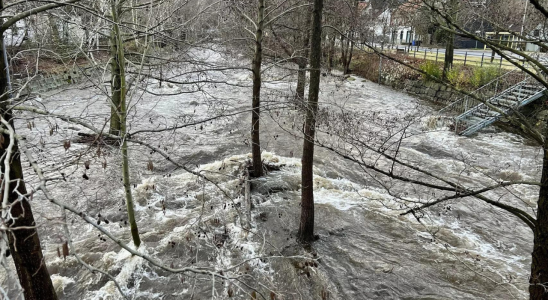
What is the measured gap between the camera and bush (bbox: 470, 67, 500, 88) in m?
19.4

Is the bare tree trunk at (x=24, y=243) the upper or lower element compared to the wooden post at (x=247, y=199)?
upper

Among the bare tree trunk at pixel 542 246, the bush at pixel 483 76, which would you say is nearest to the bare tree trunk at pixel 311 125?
the bare tree trunk at pixel 542 246

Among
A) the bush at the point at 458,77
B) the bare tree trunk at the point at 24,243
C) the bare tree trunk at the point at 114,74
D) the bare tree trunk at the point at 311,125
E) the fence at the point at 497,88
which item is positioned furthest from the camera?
the bush at the point at 458,77

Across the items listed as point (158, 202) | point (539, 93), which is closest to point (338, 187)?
point (158, 202)

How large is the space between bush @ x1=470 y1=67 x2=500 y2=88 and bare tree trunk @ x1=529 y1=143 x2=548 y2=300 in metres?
17.0

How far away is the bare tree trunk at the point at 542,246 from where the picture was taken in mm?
4500

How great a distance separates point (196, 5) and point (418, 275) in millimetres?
11849

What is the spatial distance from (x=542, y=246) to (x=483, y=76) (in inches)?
693

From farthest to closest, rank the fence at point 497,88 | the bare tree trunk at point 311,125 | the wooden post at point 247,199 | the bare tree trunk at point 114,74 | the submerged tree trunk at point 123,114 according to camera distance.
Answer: the fence at point 497,88
the wooden post at point 247,199
the bare tree trunk at point 114,74
the bare tree trunk at point 311,125
the submerged tree trunk at point 123,114

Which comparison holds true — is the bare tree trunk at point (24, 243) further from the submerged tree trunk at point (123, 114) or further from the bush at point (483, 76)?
the bush at point (483, 76)

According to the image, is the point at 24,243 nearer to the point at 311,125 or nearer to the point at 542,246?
the point at 311,125

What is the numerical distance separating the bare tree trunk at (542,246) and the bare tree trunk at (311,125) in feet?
12.7

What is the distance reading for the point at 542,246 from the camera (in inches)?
180

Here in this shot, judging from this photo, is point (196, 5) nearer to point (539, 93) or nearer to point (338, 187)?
point (338, 187)
